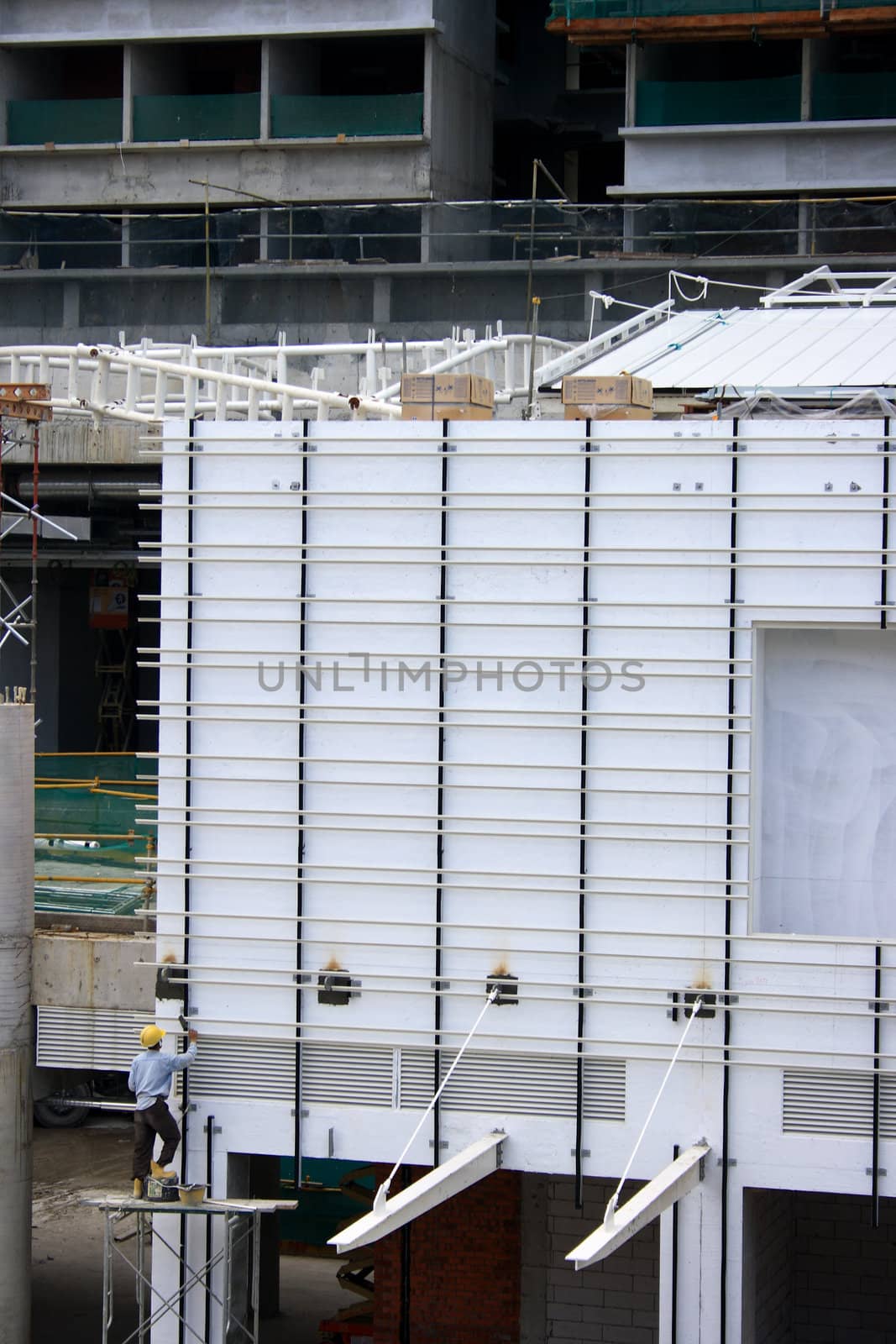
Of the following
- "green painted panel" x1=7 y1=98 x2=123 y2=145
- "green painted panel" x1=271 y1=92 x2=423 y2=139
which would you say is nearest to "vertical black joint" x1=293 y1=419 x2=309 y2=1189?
"green painted panel" x1=271 y1=92 x2=423 y2=139

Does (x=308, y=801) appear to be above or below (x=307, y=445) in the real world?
below

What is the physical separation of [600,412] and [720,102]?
30.7 metres

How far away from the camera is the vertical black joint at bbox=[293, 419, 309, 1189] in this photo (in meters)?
17.2

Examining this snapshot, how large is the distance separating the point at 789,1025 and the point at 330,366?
20.5 metres

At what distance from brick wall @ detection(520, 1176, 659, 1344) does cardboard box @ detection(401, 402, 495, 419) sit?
754cm

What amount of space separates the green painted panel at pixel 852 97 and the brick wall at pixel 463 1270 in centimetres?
3162

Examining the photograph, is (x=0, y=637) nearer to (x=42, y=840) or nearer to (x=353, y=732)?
(x=42, y=840)

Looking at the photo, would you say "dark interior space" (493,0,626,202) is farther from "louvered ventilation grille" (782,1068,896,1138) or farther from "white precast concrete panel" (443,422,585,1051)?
"louvered ventilation grille" (782,1068,896,1138)

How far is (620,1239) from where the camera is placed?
46.8ft

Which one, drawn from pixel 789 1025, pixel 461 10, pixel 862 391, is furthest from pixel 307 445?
pixel 461 10

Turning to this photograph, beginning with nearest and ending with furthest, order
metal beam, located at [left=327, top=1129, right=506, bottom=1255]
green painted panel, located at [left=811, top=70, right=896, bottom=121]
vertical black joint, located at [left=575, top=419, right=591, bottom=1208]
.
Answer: metal beam, located at [left=327, top=1129, right=506, bottom=1255] < vertical black joint, located at [left=575, top=419, right=591, bottom=1208] < green painted panel, located at [left=811, top=70, right=896, bottom=121]

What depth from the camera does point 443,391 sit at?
57.0ft

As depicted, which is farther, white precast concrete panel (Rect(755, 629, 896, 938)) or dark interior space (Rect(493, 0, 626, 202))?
dark interior space (Rect(493, 0, 626, 202))

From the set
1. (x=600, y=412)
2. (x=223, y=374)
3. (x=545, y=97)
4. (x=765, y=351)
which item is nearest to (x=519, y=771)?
(x=600, y=412)
